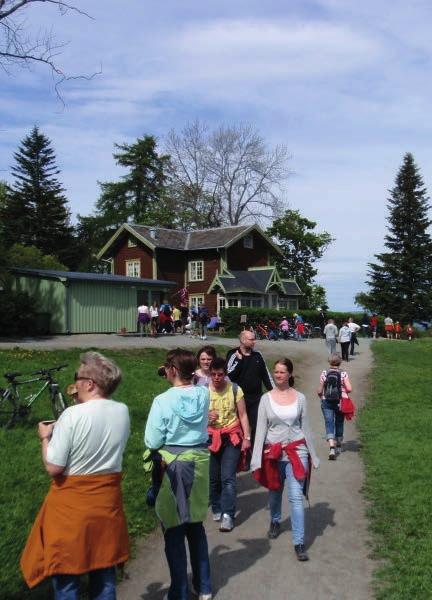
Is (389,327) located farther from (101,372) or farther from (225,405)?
(101,372)

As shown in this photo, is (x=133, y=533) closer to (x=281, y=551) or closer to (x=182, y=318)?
(x=281, y=551)

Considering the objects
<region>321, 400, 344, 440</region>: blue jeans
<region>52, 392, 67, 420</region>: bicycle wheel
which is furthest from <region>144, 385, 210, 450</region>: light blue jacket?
<region>52, 392, 67, 420</region>: bicycle wheel

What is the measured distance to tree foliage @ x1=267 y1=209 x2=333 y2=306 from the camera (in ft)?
200

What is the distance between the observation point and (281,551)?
5.89 metres

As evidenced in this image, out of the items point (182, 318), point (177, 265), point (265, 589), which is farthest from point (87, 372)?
point (177, 265)

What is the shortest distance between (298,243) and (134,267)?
59.7 ft

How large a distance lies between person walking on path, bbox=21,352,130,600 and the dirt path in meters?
1.42

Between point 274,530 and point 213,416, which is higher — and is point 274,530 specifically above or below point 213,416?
below

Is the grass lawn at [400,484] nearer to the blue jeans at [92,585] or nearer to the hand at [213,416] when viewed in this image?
the hand at [213,416]

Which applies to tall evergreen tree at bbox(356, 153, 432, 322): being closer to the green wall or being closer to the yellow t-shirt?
the green wall

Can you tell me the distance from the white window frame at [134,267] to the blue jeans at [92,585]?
46.5m

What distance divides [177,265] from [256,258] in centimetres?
653

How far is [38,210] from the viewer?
197ft

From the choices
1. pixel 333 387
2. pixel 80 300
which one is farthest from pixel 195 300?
pixel 333 387
